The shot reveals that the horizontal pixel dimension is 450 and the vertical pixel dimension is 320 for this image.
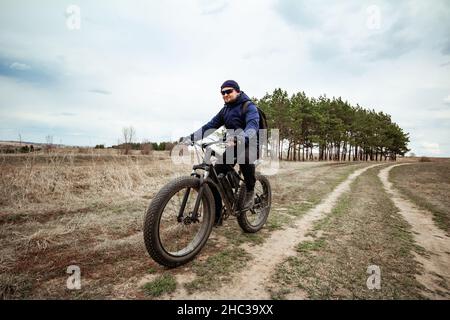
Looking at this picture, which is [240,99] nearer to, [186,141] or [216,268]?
[186,141]

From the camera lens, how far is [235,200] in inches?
167

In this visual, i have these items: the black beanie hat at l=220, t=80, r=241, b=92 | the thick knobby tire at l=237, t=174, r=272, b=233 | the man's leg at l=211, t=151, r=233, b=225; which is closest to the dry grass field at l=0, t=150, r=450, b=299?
the thick knobby tire at l=237, t=174, r=272, b=233

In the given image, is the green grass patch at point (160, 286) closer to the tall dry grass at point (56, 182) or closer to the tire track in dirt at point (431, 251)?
the tire track in dirt at point (431, 251)

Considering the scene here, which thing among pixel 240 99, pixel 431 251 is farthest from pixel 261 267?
pixel 431 251

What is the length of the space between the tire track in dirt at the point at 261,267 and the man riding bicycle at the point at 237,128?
A: 84 cm

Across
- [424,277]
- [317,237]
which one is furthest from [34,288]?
[424,277]

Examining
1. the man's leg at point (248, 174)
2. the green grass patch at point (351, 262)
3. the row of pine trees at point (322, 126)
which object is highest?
the row of pine trees at point (322, 126)

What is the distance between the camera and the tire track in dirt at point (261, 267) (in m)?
2.63

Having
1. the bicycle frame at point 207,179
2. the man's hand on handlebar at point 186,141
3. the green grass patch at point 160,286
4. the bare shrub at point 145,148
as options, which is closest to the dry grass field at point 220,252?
the green grass patch at point 160,286

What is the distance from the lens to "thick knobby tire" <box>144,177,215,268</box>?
2.80 meters

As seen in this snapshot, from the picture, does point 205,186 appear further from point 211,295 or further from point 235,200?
point 211,295

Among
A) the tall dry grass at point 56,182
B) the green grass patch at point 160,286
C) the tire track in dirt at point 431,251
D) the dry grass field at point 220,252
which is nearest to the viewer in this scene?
the green grass patch at point 160,286

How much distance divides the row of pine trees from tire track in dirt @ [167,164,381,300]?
112 feet

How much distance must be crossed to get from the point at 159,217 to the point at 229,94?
232 centimetres
